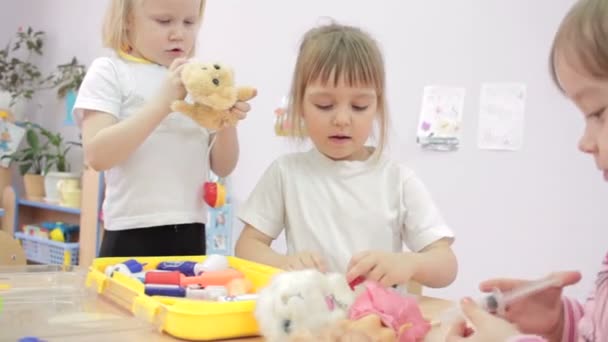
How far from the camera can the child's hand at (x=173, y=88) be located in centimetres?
93

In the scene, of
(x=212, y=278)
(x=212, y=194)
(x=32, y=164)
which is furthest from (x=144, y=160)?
(x=32, y=164)

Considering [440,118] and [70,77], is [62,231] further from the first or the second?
[440,118]

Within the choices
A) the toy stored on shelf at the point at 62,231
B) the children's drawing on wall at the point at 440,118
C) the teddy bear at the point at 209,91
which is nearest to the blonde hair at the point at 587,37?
the teddy bear at the point at 209,91

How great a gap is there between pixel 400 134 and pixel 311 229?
1.07 metres

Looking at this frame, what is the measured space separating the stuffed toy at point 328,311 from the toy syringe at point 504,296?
0.06 meters

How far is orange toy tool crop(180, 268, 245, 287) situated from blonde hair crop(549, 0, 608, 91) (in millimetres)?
449

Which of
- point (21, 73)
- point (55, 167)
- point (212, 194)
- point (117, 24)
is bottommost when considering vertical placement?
point (55, 167)

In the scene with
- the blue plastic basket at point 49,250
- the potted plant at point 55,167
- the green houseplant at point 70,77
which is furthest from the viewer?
the green houseplant at point 70,77

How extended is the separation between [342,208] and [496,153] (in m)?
0.95

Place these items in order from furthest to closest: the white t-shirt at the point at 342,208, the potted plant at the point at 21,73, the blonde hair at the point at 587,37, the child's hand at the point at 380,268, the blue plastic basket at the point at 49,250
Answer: the potted plant at the point at 21,73
the blue plastic basket at the point at 49,250
the white t-shirt at the point at 342,208
the child's hand at the point at 380,268
the blonde hair at the point at 587,37

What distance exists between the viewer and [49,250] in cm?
308

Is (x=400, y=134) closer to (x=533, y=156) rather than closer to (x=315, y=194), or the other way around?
(x=533, y=156)

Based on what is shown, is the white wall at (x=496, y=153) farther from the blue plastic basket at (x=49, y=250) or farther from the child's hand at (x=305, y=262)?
the blue plastic basket at (x=49, y=250)

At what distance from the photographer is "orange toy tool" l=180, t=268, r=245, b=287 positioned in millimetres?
779
